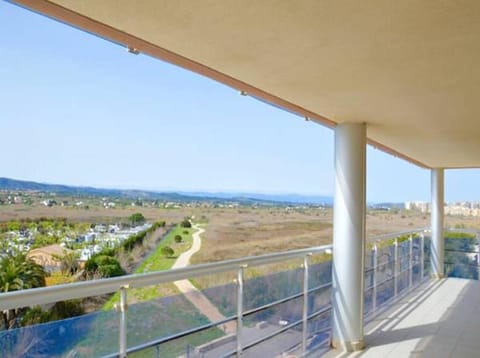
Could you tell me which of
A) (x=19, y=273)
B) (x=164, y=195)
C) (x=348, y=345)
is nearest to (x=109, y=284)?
(x=19, y=273)

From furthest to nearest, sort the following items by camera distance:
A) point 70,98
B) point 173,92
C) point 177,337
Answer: point 173,92 → point 70,98 → point 177,337

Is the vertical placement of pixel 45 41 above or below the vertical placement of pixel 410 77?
above

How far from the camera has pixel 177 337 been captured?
231 cm

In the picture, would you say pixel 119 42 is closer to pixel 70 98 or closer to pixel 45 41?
pixel 45 41

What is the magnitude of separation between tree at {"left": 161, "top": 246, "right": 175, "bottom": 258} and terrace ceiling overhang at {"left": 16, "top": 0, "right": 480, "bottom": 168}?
4.37ft

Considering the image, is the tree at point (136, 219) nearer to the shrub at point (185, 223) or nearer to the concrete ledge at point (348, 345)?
the shrub at point (185, 223)

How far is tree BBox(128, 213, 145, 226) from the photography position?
3149mm

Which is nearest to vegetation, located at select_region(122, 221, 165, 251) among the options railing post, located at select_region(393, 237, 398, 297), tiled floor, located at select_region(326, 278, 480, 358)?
tiled floor, located at select_region(326, 278, 480, 358)

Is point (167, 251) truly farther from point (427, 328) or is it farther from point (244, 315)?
point (427, 328)

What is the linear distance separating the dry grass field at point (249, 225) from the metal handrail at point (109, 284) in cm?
60

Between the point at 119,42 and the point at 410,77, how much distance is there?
1.68 m

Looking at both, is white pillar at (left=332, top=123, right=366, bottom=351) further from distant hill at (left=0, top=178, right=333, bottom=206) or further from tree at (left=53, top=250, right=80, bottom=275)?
tree at (left=53, top=250, right=80, bottom=275)

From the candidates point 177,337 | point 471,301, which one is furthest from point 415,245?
point 177,337

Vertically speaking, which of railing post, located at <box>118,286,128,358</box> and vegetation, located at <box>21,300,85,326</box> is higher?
vegetation, located at <box>21,300,85,326</box>
